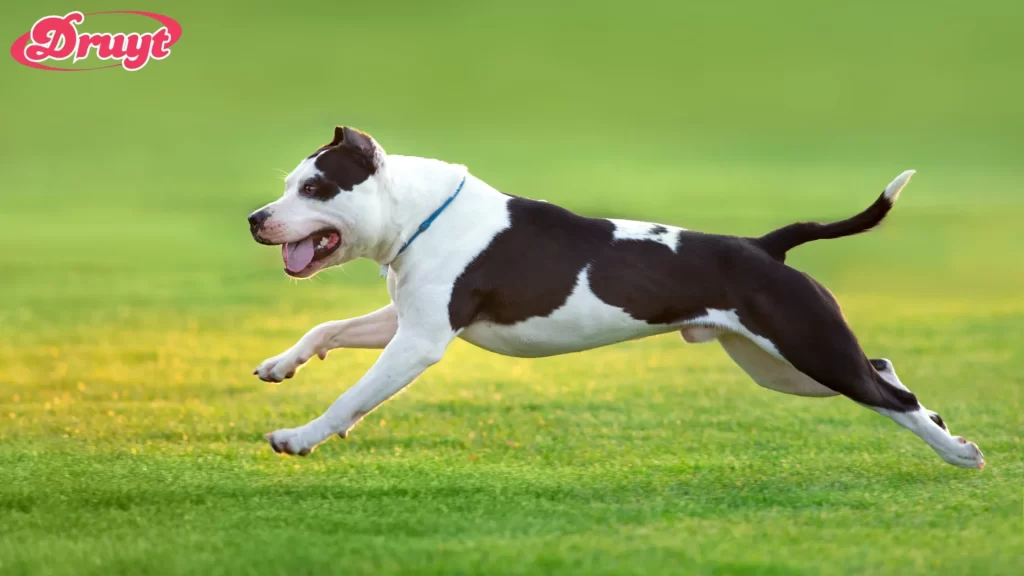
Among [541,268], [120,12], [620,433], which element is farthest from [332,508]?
[120,12]

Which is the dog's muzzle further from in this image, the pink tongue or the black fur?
the black fur

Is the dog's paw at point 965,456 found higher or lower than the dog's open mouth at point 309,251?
lower

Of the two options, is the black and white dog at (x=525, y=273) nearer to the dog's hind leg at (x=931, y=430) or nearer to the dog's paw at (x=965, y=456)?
the dog's hind leg at (x=931, y=430)

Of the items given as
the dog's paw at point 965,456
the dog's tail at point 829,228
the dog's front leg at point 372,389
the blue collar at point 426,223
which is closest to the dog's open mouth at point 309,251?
the blue collar at point 426,223

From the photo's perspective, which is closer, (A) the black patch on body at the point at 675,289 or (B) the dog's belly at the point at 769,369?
(A) the black patch on body at the point at 675,289

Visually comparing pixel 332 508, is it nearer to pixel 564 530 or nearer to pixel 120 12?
pixel 564 530

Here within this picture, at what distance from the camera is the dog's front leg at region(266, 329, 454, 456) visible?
561 centimetres

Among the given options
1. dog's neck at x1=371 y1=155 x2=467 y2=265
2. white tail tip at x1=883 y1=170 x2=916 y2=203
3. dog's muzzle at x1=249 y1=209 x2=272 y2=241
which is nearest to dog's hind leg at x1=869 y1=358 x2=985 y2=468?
white tail tip at x1=883 y1=170 x2=916 y2=203

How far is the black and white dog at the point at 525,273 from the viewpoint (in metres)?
5.92

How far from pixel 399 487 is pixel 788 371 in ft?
7.27

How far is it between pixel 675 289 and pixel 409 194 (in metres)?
1.43

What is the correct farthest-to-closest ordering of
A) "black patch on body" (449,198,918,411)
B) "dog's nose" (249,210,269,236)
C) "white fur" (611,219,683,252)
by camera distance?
"white fur" (611,219,683,252) → "black patch on body" (449,198,918,411) → "dog's nose" (249,210,269,236)

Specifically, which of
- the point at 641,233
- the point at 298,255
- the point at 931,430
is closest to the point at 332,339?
the point at 298,255

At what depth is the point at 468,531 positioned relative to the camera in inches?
215
